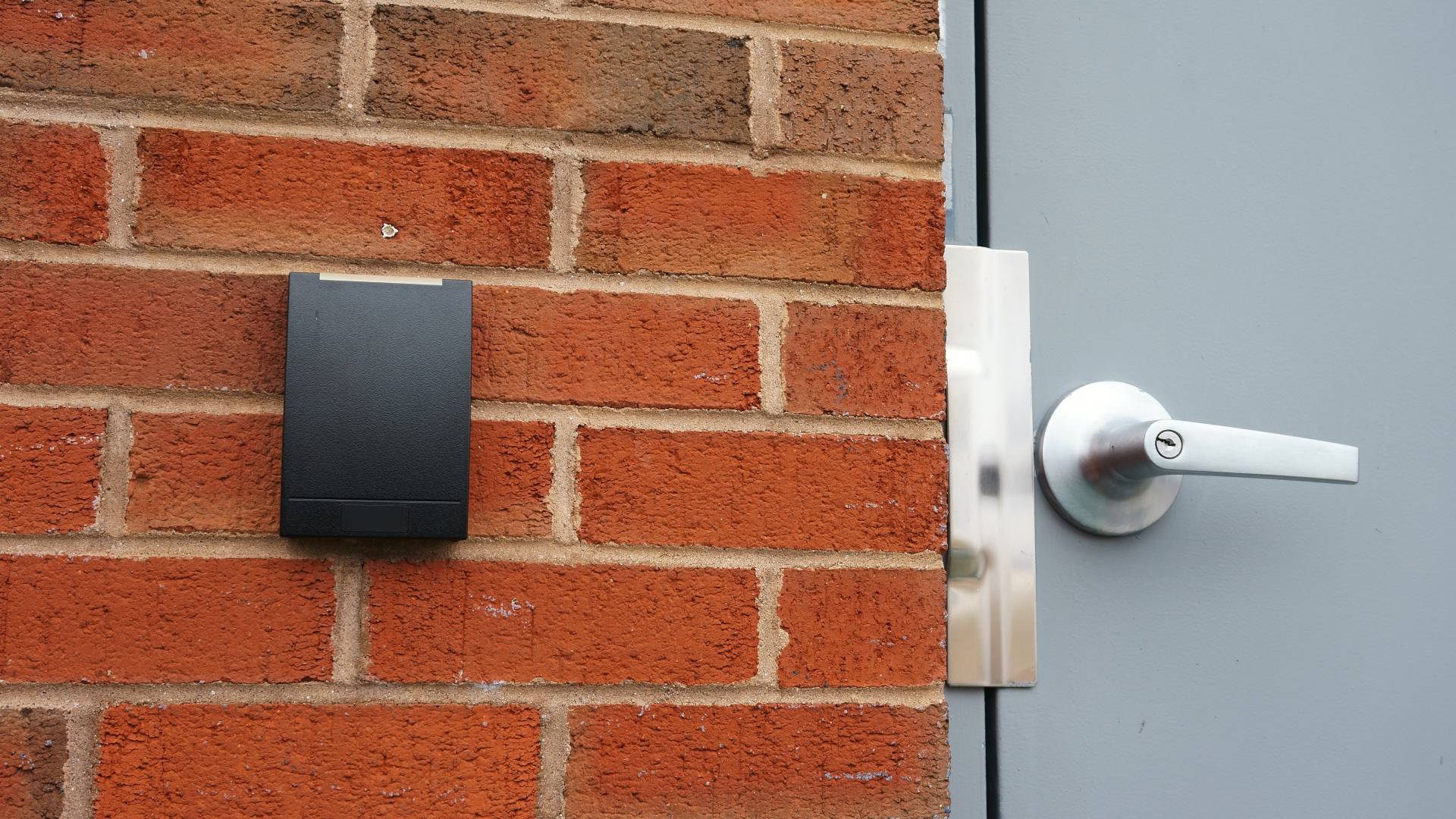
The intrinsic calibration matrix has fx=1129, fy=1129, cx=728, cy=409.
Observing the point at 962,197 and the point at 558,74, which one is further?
the point at 962,197

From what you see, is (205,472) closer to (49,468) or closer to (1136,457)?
(49,468)

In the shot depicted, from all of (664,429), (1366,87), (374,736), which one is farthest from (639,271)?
(1366,87)

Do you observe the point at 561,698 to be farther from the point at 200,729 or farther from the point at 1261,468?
the point at 1261,468

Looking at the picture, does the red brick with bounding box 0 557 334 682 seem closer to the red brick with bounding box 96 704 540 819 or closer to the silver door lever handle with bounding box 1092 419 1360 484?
the red brick with bounding box 96 704 540 819

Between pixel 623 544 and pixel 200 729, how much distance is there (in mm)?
299

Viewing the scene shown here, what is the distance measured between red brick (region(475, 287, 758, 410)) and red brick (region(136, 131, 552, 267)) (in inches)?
1.6

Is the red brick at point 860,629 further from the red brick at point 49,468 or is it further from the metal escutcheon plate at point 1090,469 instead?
the red brick at point 49,468

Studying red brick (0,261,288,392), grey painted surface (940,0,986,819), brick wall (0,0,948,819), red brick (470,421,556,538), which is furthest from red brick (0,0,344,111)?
grey painted surface (940,0,986,819)

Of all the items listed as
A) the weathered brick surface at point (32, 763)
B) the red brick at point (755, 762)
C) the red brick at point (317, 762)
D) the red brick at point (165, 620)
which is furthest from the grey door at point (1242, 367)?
the weathered brick surface at point (32, 763)

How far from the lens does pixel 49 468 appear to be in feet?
2.43

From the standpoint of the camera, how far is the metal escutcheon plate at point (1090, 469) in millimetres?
927

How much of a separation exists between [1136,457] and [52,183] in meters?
0.81

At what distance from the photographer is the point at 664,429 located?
81 centimetres

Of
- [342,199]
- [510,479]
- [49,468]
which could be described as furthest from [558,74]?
[49,468]
